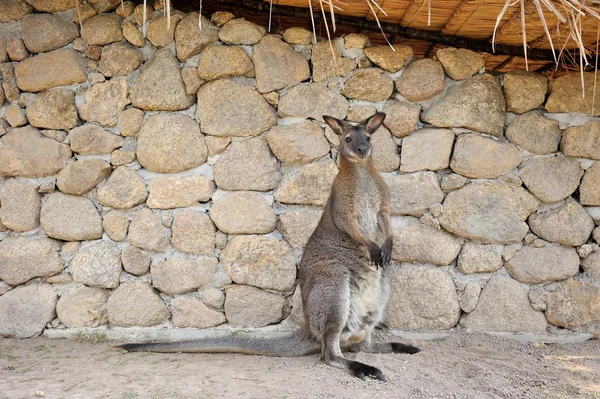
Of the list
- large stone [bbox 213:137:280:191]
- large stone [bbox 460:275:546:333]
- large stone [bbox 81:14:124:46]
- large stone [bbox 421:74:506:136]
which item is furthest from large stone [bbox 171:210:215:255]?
large stone [bbox 460:275:546:333]

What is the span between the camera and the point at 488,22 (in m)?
4.28

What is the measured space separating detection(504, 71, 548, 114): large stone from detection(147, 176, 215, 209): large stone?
247cm

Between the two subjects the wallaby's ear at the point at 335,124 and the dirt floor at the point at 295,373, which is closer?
the dirt floor at the point at 295,373

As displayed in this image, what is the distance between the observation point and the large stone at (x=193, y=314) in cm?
462

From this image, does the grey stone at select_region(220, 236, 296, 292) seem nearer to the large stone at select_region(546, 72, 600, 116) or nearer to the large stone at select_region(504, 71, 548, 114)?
the large stone at select_region(504, 71, 548, 114)

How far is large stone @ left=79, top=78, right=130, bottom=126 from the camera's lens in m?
4.66

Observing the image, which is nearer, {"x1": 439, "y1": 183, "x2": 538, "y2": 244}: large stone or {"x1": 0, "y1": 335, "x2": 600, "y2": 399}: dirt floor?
{"x1": 0, "y1": 335, "x2": 600, "y2": 399}: dirt floor

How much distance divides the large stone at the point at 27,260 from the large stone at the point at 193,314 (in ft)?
3.19

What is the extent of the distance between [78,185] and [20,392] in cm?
169

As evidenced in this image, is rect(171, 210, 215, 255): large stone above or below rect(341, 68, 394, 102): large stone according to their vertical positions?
below

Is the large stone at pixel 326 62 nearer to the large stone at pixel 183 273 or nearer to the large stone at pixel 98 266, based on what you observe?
the large stone at pixel 183 273

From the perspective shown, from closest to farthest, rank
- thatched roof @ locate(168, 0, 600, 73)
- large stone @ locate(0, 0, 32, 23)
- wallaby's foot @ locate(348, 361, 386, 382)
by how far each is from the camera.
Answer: wallaby's foot @ locate(348, 361, 386, 382) → thatched roof @ locate(168, 0, 600, 73) → large stone @ locate(0, 0, 32, 23)

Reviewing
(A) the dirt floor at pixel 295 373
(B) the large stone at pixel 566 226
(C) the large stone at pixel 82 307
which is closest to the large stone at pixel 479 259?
(B) the large stone at pixel 566 226

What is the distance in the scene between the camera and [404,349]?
4.29 metres
